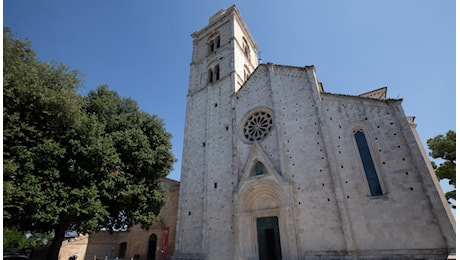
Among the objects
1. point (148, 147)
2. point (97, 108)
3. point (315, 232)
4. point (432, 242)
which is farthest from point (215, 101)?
point (432, 242)

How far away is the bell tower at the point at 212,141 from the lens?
51.8 feet

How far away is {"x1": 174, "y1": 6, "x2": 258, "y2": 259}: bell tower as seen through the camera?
15789 millimetres

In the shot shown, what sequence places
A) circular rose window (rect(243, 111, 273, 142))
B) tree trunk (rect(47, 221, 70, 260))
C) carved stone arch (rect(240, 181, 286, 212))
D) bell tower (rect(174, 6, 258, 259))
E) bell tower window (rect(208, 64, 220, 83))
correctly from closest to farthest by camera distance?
1. tree trunk (rect(47, 221, 70, 260))
2. carved stone arch (rect(240, 181, 286, 212))
3. bell tower (rect(174, 6, 258, 259))
4. circular rose window (rect(243, 111, 273, 142))
5. bell tower window (rect(208, 64, 220, 83))

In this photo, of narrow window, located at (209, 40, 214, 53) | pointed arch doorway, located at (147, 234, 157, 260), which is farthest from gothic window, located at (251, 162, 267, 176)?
narrow window, located at (209, 40, 214, 53)

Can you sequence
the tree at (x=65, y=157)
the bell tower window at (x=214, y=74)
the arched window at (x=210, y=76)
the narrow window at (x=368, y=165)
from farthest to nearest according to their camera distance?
the arched window at (x=210, y=76)
the bell tower window at (x=214, y=74)
the narrow window at (x=368, y=165)
the tree at (x=65, y=157)

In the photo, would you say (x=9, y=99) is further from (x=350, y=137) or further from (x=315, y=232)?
(x=350, y=137)

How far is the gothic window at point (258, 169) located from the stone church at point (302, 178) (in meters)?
0.07

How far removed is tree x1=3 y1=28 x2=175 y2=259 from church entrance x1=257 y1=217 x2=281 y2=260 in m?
6.39

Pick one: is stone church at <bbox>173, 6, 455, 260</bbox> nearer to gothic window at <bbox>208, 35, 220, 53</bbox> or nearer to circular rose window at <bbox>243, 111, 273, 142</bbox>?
circular rose window at <bbox>243, 111, 273, 142</bbox>

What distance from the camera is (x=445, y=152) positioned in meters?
15.1

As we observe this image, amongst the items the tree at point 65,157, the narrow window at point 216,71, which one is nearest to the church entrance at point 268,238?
the tree at point 65,157

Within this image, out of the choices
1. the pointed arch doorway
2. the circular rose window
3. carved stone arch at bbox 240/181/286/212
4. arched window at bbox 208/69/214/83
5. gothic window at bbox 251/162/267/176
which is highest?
arched window at bbox 208/69/214/83

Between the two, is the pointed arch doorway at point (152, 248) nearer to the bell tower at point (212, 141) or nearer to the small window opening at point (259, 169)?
the bell tower at point (212, 141)

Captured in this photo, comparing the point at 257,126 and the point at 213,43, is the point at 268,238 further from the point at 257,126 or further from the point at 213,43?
the point at 213,43
